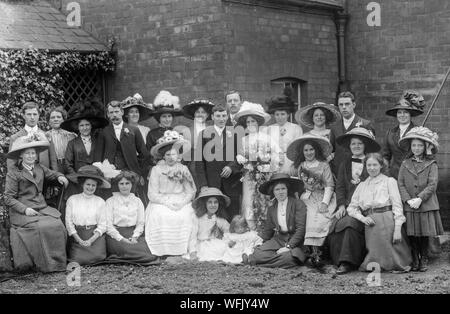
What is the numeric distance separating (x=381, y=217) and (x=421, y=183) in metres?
0.60

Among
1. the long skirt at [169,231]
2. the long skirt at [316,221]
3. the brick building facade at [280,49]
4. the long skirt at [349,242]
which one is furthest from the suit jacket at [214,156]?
the brick building facade at [280,49]

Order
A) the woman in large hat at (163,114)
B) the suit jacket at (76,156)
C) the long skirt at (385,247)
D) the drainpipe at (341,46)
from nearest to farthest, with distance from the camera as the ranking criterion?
the long skirt at (385,247)
the suit jacket at (76,156)
the woman in large hat at (163,114)
the drainpipe at (341,46)

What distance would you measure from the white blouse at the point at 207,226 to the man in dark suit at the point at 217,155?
0.36 m

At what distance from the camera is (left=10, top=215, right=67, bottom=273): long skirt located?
7.59 m

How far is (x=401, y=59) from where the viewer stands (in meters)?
11.3

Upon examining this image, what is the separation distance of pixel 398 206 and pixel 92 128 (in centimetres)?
380

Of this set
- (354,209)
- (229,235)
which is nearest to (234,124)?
(229,235)

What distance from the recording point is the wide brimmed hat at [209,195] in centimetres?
824

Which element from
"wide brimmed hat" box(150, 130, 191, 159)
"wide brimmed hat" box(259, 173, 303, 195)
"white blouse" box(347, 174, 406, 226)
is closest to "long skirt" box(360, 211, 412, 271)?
"white blouse" box(347, 174, 406, 226)

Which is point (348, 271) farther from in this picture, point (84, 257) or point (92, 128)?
point (92, 128)

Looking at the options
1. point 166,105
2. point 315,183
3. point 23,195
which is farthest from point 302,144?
point 23,195

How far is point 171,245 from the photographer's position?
8.16 meters

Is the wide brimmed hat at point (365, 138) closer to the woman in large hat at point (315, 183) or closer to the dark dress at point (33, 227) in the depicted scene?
the woman in large hat at point (315, 183)

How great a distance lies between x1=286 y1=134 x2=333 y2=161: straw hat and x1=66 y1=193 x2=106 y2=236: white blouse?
227cm
